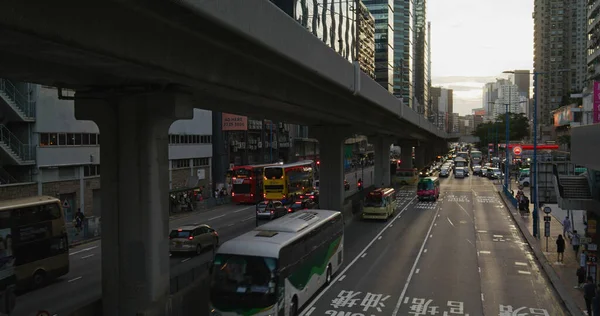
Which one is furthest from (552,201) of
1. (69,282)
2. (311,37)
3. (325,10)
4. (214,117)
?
(214,117)

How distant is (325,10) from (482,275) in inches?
589

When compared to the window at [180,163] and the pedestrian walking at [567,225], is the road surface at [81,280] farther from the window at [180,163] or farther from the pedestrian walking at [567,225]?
the pedestrian walking at [567,225]

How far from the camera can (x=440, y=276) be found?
21578 mm

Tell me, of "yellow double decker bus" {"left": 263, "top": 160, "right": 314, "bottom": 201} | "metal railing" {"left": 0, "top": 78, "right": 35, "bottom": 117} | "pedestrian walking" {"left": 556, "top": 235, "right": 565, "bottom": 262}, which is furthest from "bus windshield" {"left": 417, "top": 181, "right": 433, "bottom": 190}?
"metal railing" {"left": 0, "top": 78, "right": 35, "bottom": 117}

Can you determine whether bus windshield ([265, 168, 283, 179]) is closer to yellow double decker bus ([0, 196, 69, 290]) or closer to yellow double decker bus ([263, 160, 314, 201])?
yellow double decker bus ([263, 160, 314, 201])

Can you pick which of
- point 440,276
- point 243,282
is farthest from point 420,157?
point 243,282

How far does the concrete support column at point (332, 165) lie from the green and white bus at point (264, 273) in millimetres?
18753

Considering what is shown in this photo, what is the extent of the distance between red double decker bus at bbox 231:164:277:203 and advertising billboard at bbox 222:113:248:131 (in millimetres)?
4936

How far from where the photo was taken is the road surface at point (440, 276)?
56.7 ft

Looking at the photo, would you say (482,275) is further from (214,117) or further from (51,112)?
(214,117)

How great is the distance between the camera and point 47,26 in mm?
8586

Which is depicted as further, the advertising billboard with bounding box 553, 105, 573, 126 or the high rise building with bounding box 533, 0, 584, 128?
the high rise building with bounding box 533, 0, 584, 128

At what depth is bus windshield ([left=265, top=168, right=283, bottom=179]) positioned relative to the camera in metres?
45.3

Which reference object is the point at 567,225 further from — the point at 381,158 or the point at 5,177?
the point at 381,158
